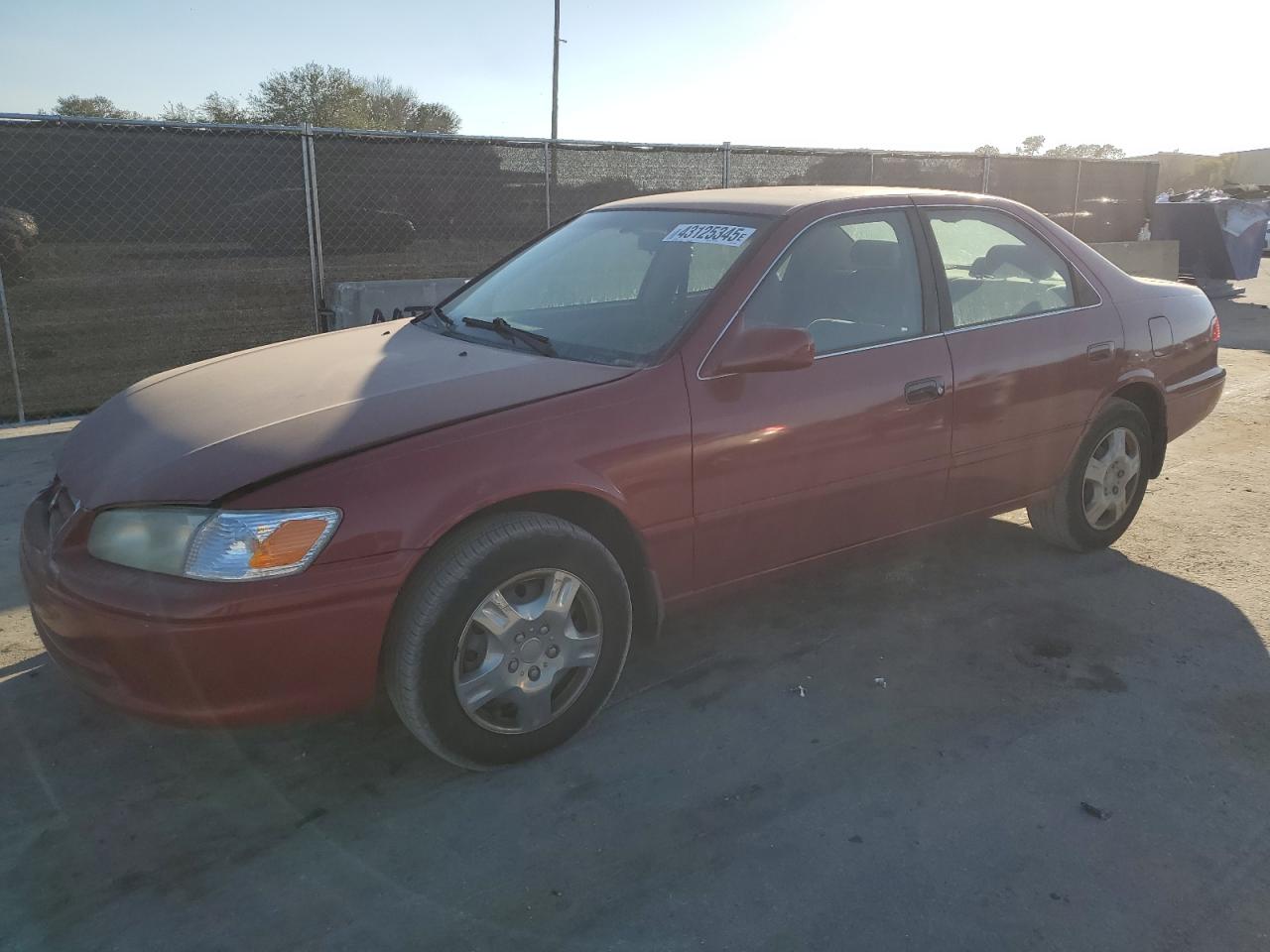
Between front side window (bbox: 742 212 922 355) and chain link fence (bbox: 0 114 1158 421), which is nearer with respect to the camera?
front side window (bbox: 742 212 922 355)

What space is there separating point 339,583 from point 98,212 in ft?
33.3

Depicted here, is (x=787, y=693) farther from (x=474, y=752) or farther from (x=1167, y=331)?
(x=1167, y=331)

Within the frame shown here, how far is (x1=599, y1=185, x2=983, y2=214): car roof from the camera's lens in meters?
3.67

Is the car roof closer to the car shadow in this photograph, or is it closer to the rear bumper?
the rear bumper

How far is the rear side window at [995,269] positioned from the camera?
392cm

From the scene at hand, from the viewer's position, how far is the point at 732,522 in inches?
129

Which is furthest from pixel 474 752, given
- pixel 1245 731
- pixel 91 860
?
pixel 1245 731

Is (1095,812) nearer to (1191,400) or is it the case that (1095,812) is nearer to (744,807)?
(744,807)

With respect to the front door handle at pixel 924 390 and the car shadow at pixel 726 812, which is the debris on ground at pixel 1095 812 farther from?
the front door handle at pixel 924 390

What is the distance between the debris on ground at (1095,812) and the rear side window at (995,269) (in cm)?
185

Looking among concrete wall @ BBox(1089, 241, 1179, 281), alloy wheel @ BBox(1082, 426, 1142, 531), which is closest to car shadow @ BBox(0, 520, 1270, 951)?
alloy wheel @ BBox(1082, 426, 1142, 531)

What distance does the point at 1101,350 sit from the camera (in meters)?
4.29

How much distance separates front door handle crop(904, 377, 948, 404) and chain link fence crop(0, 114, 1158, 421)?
5.66 m

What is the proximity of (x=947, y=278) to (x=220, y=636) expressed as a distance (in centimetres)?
291
